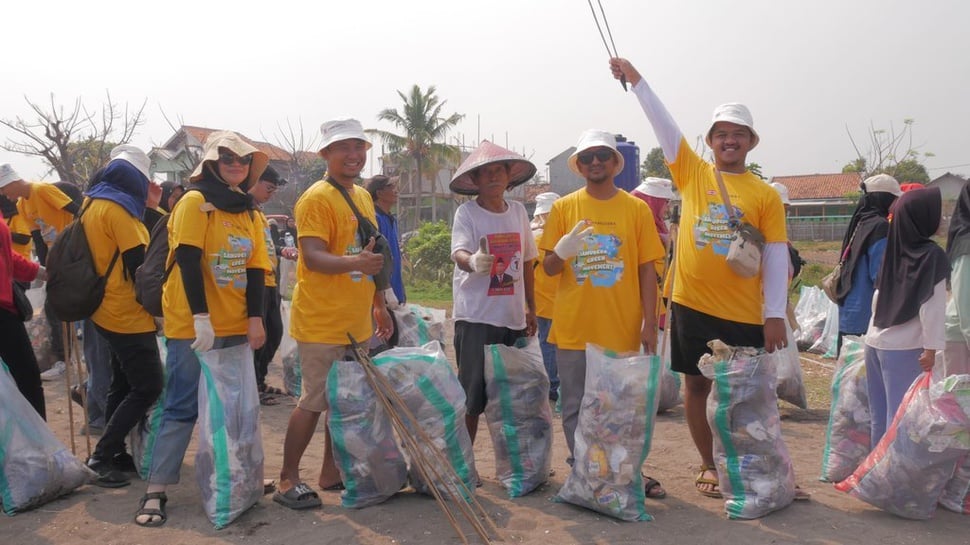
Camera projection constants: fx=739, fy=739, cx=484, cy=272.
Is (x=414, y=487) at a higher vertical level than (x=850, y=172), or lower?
lower

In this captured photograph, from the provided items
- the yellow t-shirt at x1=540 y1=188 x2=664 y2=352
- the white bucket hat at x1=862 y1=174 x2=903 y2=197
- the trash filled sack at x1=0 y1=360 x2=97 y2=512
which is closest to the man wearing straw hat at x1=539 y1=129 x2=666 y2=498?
the yellow t-shirt at x1=540 y1=188 x2=664 y2=352

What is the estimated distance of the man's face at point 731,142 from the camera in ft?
11.5

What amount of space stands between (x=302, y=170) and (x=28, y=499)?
23769 millimetres

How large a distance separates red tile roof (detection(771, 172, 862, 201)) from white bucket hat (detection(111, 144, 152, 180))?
44686mm

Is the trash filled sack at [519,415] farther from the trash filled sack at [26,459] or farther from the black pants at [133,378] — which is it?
the trash filled sack at [26,459]

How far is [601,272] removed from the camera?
3.47 meters

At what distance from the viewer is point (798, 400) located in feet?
17.6

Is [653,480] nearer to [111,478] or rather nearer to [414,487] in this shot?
[414,487]

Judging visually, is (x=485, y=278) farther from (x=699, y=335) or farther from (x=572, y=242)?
(x=699, y=335)

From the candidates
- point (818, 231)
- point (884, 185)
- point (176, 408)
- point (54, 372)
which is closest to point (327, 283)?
point (176, 408)

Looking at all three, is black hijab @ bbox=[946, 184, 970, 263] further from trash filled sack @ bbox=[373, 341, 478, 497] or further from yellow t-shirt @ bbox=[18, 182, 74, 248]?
yellow t-shirt @ bbox=[18, 182, 74, 248]

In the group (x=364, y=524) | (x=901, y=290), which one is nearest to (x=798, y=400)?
(x=901, y=290)

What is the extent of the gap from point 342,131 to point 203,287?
96 centimetres

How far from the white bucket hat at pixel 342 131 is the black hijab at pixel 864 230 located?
123 inches
